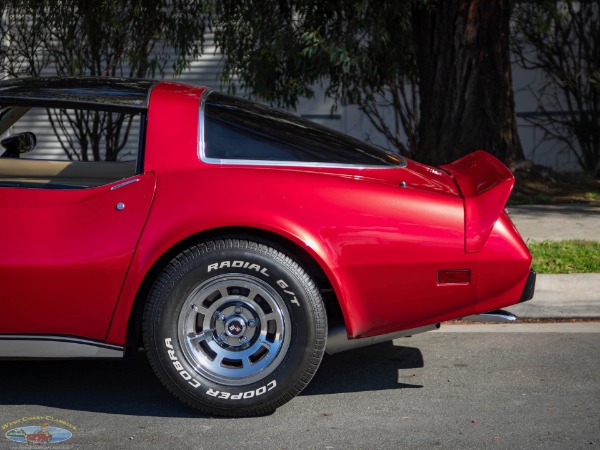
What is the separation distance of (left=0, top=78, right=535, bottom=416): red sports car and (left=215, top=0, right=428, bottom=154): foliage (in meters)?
5.53

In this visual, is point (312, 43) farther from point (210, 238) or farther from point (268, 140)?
point (210, 238)

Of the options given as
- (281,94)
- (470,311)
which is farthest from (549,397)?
(281,94)

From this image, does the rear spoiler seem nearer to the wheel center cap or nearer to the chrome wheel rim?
the chrome wheel rim

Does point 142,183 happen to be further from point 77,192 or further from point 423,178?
point 423,178

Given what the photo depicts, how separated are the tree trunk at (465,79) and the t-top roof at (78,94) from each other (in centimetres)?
568

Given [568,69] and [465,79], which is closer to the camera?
[465,79]

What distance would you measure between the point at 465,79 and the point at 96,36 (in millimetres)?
3957

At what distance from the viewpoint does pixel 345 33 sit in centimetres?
1036

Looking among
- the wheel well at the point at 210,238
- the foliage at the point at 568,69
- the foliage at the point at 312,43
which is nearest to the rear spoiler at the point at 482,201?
the wheel well at the point at 210,238

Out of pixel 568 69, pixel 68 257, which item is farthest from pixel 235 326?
pixel 568 69

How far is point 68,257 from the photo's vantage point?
4.46 metres

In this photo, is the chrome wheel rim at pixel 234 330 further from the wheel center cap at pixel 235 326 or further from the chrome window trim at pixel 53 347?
the chrome window trim at pixel 53 347

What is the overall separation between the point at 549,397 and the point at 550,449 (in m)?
0.74

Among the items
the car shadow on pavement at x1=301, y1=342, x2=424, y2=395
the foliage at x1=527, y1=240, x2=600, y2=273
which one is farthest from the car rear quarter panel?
the foliage at x1=527, y1=240, x2=600, y2=273
